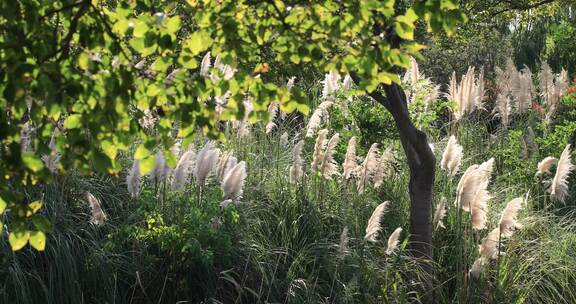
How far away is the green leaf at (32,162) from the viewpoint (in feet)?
9.22

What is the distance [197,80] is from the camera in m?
3.24

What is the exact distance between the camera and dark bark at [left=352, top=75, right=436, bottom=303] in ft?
22.0

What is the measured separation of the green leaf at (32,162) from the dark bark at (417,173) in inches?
160

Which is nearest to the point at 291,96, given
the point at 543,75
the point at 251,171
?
the point at 251,171

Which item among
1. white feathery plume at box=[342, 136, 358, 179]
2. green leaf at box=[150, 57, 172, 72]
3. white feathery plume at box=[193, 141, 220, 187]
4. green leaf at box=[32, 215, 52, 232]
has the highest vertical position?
white feathery plume at box=[342, 136, 358, 179]

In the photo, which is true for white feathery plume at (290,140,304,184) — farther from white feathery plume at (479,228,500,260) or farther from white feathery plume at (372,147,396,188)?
white feathery plume at (479,228,500,260)

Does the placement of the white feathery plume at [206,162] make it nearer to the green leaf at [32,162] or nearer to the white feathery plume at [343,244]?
the white feathery plume at [343,244]

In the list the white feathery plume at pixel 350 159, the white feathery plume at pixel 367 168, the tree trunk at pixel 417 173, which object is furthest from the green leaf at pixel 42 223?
the white feathery plume at pixel 350 159

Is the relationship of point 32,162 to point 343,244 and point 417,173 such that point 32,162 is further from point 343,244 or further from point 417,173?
point 417,173

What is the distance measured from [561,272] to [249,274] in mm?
2383

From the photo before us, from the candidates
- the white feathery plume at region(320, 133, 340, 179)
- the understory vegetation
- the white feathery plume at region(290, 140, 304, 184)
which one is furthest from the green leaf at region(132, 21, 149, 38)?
the white feathery plume at region(320, 133, 340, 179)

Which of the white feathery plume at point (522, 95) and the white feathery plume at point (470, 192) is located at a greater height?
the white feathery plume at point (522, 95)

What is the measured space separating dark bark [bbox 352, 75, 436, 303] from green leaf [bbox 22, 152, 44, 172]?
406 cm

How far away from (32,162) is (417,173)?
4.49 m
